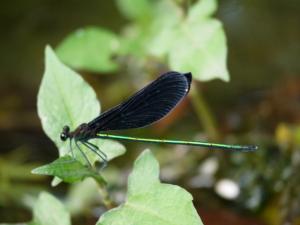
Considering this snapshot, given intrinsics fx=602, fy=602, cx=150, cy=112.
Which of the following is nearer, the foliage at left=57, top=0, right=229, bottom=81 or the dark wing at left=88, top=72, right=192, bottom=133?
the dark wing at left=88, top=72, right=192, bottom=133

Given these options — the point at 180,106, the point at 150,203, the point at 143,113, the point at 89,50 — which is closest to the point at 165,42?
the point at 89,50

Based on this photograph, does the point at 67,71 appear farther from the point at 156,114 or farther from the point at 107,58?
the point at 107,58

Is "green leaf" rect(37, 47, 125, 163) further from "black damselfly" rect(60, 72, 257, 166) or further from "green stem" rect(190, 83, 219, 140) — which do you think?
"green stem" rect(190, 83, 219, 140)

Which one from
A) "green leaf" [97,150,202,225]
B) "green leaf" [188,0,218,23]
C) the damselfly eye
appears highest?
"green leaf" [188,0,218,23]

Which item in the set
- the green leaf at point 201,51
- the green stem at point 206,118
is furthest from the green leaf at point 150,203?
the green stem at point 206,118

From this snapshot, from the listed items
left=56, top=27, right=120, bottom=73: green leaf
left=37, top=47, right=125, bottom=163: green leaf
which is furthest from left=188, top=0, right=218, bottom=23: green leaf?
left=37, top=47, right=125, bottom=163: green leaf

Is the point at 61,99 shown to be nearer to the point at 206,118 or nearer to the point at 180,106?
the point at 206,118

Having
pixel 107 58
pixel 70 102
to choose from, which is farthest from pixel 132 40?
pixel 70 102
